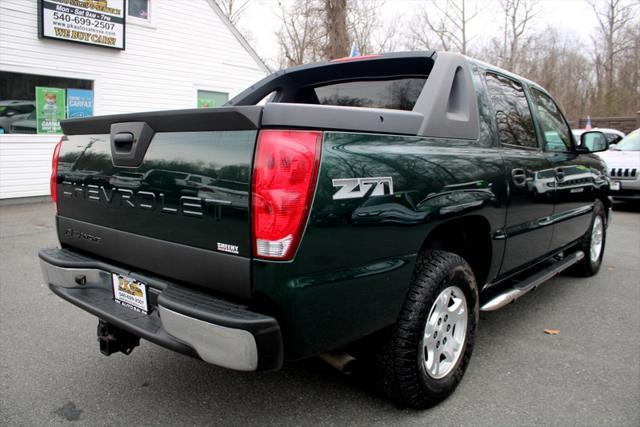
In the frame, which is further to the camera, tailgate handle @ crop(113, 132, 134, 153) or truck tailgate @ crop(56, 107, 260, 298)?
tailgate handle @ crop(113, 132, 134, 153)

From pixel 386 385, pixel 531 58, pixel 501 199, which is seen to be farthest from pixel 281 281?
pixel 531 58

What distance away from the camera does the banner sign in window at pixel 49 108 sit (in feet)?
32.2

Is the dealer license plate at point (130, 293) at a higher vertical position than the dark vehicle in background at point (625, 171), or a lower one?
lower

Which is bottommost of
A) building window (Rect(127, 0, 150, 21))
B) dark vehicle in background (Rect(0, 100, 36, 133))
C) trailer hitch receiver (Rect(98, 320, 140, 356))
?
trailer hitch receiver (Rect(98, 320, 140, 356))

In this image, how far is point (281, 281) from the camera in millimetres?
1903

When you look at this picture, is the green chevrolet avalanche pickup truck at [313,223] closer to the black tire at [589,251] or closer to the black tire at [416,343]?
the black tire at [416,343]

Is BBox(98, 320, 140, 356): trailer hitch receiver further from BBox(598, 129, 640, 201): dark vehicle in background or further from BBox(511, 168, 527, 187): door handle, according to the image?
BBox(598, 129, 640, 201): dark vehicle in background

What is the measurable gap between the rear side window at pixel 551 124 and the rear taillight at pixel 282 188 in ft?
8.83

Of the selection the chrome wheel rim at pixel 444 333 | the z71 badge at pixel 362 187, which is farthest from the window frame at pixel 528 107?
the z71 badge at pixel 362 187

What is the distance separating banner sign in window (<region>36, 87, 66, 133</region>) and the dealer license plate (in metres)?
8.81

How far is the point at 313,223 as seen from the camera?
192 centimetres

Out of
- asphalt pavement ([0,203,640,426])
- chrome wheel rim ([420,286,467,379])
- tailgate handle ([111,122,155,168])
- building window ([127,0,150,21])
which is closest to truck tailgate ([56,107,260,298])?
tailgate handle ([111,122,155,168])

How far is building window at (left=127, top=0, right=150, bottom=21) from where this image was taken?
11.0 metres

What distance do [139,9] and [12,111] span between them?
11.7ft
